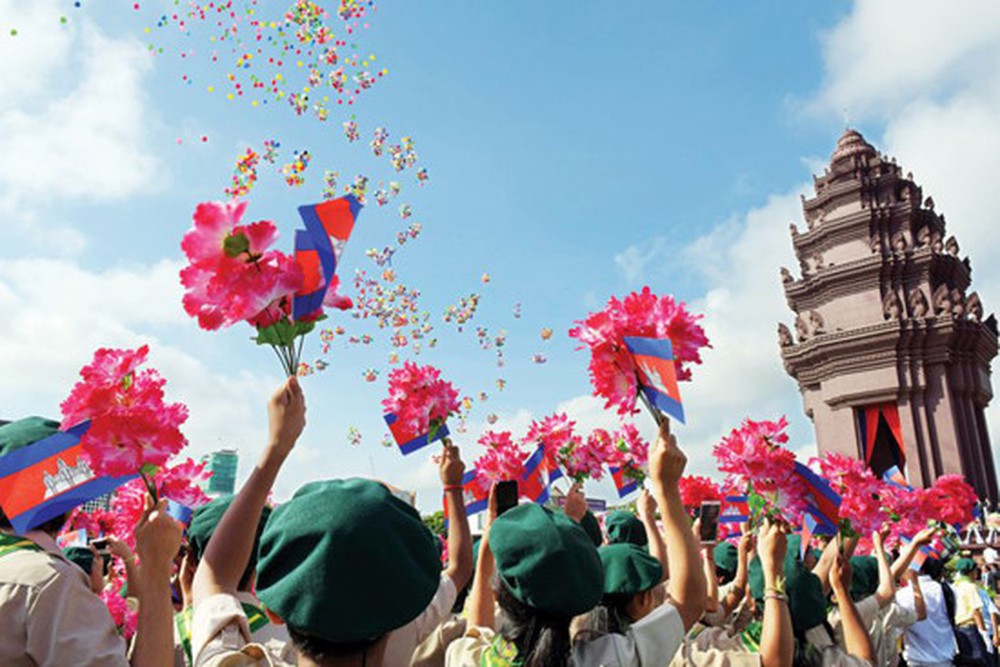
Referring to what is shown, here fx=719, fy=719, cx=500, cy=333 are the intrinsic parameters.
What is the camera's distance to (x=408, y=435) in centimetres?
454

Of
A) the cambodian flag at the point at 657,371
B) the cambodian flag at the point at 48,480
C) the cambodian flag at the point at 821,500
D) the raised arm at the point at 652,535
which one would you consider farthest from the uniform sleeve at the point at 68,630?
the cambodian flag at the point at 821,500

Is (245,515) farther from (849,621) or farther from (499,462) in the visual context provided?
(499,462)

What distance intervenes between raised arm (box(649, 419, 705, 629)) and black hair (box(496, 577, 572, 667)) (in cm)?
46

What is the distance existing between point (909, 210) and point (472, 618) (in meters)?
28.0

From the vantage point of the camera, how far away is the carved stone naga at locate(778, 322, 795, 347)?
88.7 feet

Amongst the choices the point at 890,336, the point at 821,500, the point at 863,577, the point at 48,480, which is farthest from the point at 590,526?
the point at 890,336

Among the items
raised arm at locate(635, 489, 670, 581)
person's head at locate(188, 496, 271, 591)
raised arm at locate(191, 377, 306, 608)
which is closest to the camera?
raised arm at locate(191, 377, 306, 608)

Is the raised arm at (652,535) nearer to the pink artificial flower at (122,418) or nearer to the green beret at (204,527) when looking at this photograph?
the green beret at (204,527)

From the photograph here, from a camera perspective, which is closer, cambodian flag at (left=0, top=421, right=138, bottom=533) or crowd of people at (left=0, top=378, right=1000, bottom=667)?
crowd of people at (left=0, top=378, right=1000, bottom=667)

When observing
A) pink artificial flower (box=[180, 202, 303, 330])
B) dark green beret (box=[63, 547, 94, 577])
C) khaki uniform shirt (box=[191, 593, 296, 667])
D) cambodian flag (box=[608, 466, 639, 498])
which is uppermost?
pink artificial flower (box=[180, 202, 303, 330])

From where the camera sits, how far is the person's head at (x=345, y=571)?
1.47 metres

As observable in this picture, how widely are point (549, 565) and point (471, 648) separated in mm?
601

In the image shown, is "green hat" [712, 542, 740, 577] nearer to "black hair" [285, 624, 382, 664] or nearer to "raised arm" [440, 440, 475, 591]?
"raised arm" [440, 440, 475, 591]

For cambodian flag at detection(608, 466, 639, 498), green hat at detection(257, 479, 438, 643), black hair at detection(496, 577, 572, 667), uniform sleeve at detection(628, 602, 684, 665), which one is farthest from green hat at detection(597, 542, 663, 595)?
cambodian flag at detection(608, 466, 639, 498)
